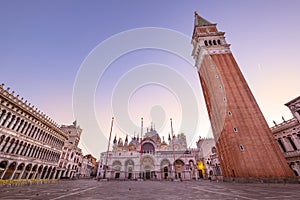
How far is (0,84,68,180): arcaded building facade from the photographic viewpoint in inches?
875

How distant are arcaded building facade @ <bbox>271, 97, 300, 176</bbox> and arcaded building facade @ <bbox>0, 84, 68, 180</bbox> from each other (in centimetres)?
4391

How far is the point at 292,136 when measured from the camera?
82.1 feet

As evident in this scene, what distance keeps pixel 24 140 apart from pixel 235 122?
3628 cm

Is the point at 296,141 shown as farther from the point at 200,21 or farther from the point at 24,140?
the point at 24,140

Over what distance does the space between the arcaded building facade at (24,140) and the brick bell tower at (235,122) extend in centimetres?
3473

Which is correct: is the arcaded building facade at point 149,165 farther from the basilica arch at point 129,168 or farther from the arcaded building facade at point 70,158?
the arcaded building facade at point 70,158

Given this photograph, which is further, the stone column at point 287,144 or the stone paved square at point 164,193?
the stone column at point 287,144

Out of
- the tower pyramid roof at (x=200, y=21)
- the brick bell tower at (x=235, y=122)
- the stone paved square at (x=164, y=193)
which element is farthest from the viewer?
the tower pyramid roof at (x=200, y=21)

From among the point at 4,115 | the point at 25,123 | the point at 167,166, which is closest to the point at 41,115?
the point at 25,123

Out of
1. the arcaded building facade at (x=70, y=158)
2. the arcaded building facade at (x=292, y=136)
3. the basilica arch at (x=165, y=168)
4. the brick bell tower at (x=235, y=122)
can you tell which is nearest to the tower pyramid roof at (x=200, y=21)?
the brick bell tower at (x=235, y=122)

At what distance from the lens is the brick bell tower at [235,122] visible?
21.6 meters

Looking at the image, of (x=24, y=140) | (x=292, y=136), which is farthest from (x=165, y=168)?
(x=24, y=140)

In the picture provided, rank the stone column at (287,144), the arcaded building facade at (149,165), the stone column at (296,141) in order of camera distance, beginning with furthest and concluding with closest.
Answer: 1. the arcaded building facade at (149,165)
2. the stone column at (287,144)
3. the stone column at (296,141)

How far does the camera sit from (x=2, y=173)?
22.2 meters
